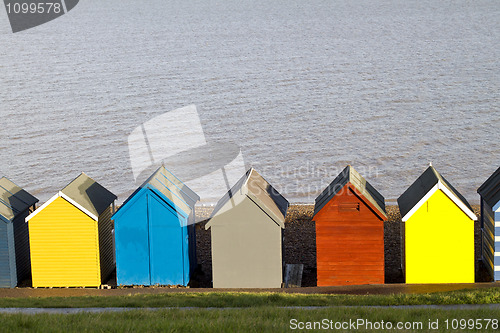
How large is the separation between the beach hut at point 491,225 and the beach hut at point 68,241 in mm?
8708

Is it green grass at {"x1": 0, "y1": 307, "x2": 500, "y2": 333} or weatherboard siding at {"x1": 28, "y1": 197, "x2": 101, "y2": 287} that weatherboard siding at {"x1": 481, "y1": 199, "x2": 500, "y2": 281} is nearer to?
green grass at {"x1": 0, "y1": 307, "x2": 500, "y2": 333}

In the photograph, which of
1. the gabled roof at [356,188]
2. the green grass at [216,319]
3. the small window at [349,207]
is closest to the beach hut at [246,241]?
the gabled roof at [356,188]

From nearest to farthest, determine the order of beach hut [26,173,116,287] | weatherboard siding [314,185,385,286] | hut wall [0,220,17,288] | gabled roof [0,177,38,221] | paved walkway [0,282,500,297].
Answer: paved walkway [0,282,500,297]
weatherboard siding [314,185,385,286]
beach hut [26,173,116,287]
hut wall [0,220,17,288]
gabled roof [0,177,38,221]

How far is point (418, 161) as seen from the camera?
2997 cm

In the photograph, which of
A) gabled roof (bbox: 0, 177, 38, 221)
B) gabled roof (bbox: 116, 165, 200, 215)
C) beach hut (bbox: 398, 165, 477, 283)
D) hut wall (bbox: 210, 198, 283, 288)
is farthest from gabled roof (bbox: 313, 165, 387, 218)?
gabled roof (bbox: 0, 177, 38, 221)

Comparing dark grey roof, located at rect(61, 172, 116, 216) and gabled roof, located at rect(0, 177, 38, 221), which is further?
gabled roof, located at rect(0, 177, 38, 221)

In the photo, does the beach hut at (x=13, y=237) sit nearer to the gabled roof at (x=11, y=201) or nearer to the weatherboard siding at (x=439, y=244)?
the gabled roof at (x=11, y=201)

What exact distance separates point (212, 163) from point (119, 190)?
4462 mm

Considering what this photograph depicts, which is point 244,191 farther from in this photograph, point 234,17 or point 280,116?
point 234,17

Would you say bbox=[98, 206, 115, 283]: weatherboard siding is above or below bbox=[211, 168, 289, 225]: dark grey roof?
below

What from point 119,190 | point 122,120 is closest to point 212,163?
point 119,190

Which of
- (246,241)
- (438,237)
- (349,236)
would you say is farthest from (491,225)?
(246,241)

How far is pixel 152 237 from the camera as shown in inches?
619

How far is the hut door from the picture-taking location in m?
15.6
